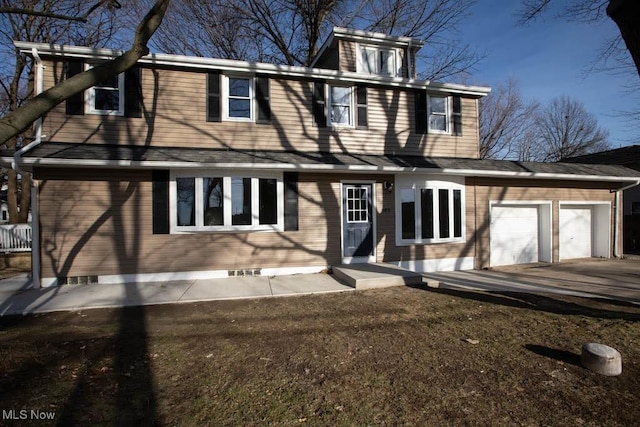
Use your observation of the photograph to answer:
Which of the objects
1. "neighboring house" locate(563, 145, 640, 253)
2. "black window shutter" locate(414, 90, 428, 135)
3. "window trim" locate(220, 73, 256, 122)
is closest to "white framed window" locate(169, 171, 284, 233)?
"window trim" locate(220, 73, 256, 122)

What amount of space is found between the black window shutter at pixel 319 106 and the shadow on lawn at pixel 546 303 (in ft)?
18.1

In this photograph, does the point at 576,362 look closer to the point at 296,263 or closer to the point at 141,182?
the point at 296,263

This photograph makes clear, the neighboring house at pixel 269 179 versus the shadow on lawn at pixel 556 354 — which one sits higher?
the neighboring house at pixel 269 179

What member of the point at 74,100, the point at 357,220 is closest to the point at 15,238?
the point at 74,100

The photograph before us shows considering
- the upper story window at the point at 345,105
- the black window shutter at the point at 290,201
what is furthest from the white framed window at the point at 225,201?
the upper story window at the point at 345,105

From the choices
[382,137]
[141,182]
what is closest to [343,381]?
[141,182]

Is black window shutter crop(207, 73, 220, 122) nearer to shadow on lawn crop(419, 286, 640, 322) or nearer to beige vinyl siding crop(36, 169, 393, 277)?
beige vinyl siding crop(36, 169, 393, 277)

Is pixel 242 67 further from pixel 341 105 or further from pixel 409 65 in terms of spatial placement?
pixel 409 65

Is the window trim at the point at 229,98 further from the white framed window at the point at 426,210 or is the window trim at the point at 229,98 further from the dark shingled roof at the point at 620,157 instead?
the dark shingled roof at the point at 620,157

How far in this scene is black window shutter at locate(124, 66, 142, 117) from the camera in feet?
27.5

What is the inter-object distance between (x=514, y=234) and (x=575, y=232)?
2.80 metres

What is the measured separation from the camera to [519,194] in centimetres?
1038

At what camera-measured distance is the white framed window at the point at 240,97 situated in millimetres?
9039

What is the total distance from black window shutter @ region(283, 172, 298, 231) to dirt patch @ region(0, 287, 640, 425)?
3.18 meters
